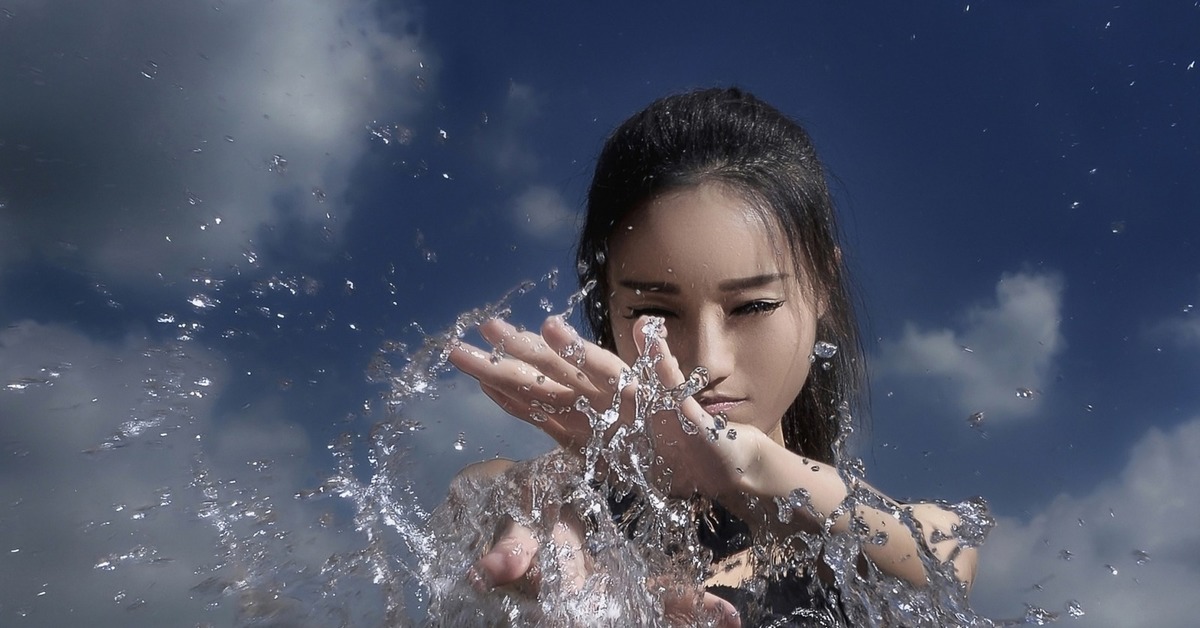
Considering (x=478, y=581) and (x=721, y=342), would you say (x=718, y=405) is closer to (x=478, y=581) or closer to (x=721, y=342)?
(x=721, y=342)

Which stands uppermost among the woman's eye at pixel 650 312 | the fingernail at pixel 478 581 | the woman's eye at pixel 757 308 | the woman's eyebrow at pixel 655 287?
the woman's eye at pixel 757 308

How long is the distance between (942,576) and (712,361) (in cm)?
72

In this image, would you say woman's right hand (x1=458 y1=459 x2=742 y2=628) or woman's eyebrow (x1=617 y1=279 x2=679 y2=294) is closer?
woman's right hand (x1=458 y1=459 x2=742 y2=628)

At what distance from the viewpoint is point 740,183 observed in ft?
8.13

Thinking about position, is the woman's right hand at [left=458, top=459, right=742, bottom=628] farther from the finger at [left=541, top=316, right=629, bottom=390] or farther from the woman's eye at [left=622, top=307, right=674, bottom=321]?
the woman's eye at [left=622, top=307, right=674, bottom=321]

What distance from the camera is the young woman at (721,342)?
1573 millimetres

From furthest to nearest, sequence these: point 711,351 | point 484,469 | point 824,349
→ point 824,349 → point 484,469 → point 711,351

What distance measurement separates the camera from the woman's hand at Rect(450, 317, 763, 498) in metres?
1.52

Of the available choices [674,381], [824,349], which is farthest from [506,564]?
[824,349]

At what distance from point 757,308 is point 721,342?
0.46 feet

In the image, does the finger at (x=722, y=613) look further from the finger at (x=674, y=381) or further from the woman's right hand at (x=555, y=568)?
the finger at (x=674, y=381)

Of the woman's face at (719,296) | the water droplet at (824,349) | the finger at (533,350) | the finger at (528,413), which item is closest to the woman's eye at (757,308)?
the woman's face at (719,296)

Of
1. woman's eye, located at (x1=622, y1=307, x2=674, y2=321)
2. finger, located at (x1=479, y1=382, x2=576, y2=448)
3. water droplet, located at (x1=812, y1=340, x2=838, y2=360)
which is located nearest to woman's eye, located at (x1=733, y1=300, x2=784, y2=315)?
woman's eye, located at (x1=622, y1=307, x2=674, y2=321)

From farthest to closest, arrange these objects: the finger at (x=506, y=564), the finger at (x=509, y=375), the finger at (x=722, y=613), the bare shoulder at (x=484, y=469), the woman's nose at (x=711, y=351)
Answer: the bare shoulder at (x=484, y=469) < the woman's nose at (x=711, y=351) < the finger at (x=722, y=613) < the finger at (x=509, y=375) < the finger at (x=506, y=564)
